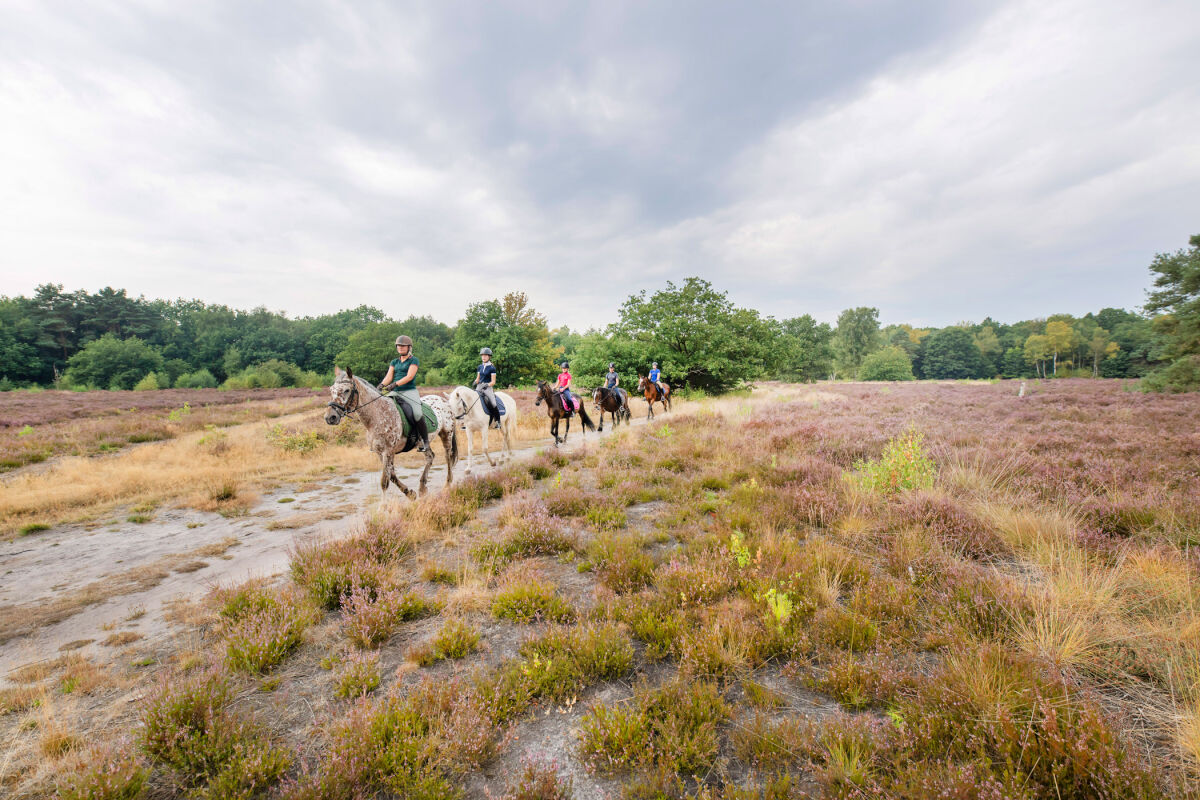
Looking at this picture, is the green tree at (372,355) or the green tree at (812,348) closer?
the green tree at (372,355)

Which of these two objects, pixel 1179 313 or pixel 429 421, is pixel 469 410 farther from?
pixel 1179 313

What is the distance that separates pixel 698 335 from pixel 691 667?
984 inches

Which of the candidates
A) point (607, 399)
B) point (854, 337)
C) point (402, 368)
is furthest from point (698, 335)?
point (854, 337)

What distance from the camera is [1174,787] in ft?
6.70

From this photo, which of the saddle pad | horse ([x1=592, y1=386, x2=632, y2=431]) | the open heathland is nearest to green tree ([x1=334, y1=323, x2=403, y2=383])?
horse ([x1=592, y1=386, x2=632, y2=431])

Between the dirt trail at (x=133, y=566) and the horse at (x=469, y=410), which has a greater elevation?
the horse at (x=469, y=410)

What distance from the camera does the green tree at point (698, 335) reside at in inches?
1046

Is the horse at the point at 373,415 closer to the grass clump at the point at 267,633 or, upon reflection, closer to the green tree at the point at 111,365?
the grass clump at the point at 267,633

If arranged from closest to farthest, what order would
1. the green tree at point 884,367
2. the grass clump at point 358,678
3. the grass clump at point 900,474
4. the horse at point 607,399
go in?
the grass clump at point 358,678 < the grass clump at point 900,474 < the horse at point 607,399 < the green tree at point 884,367

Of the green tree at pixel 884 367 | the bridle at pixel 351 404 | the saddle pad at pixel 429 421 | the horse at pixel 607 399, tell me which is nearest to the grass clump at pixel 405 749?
the bridle at pixel 351 404

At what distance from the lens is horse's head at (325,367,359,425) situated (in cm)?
725

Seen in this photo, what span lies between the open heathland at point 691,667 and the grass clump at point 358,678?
0.07ft

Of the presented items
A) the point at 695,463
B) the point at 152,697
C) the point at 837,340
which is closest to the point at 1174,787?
the point at 152,697

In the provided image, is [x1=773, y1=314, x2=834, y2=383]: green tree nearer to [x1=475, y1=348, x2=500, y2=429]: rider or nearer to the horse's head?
[x1=475, y1=348, x2=500, y2=429]: rider
